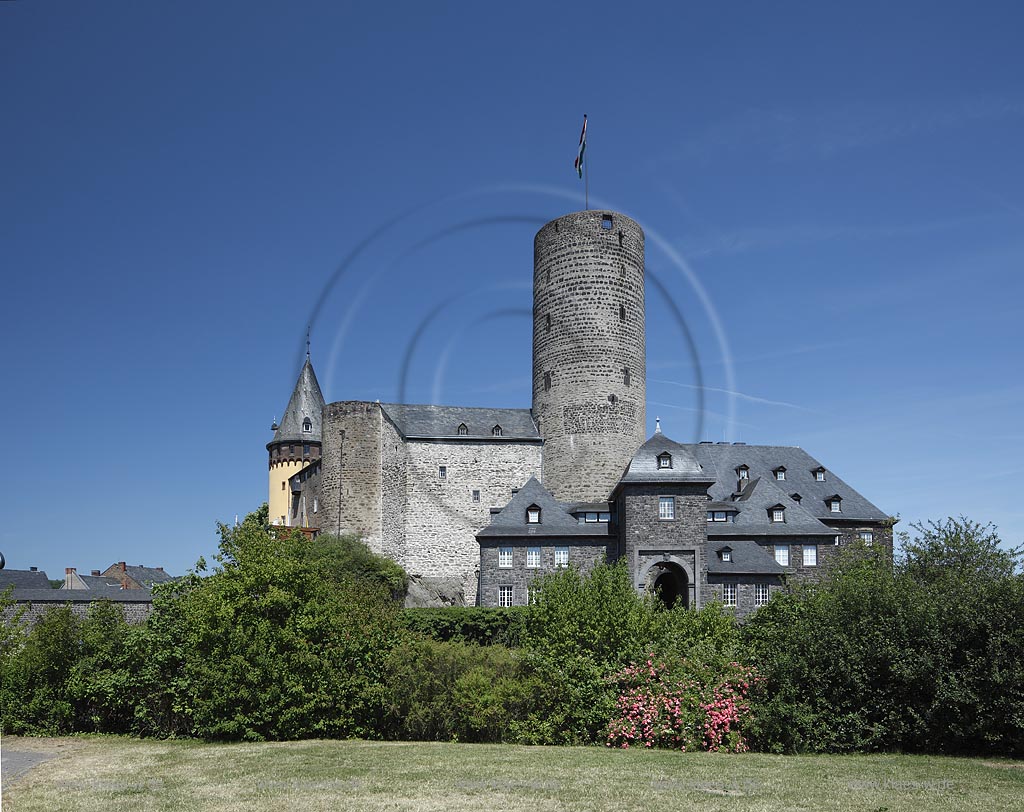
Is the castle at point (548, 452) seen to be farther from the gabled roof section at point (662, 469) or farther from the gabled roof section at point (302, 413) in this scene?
the gabled roof section at point (302, 413)

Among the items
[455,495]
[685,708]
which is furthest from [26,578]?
[685,708]

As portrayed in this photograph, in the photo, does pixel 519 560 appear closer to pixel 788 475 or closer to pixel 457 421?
pixel 457 421

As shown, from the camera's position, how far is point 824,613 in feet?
64.6

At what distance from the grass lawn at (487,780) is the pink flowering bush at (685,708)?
42.1 inches

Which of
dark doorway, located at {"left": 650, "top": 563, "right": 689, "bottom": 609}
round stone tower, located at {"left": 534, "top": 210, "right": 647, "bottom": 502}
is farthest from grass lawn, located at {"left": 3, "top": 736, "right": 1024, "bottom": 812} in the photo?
round stone tower, located at {"left": 534, "top": 210, "right": 647, "bottom": 502}

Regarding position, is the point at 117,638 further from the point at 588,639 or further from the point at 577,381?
the point at 577,381

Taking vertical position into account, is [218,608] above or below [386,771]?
above

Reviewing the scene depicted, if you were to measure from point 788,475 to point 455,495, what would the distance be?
19.7 metres

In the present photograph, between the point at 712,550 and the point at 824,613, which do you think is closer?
the point at 824,613

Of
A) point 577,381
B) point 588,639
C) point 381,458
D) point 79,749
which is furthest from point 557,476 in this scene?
point 79,749

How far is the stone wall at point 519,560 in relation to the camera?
46.0m

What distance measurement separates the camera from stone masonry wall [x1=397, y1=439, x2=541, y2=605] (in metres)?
55.8

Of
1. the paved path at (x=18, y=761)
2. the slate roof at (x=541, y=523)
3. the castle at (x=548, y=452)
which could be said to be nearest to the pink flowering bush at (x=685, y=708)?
the paved path at (x=18, y=761)

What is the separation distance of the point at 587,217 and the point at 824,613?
134 ft
